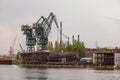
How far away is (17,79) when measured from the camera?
4496 inches

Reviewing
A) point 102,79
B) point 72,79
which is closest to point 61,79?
point 72,79

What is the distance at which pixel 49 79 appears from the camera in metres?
115

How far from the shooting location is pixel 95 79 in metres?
113

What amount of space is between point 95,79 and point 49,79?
10923mm

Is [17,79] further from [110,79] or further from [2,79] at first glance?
[110,79]

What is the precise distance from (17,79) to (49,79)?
24.8 feet

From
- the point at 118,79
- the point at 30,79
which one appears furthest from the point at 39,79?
the point at 118,79

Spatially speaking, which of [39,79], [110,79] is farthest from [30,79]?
[110,79]

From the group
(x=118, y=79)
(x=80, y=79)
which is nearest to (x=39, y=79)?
(x=80, y=79)

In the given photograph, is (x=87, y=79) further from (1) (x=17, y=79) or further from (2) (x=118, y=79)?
(1) (x=17, y=79)

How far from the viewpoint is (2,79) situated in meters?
111

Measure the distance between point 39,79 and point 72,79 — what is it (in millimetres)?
7973

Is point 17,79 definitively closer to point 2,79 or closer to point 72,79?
point 2,79

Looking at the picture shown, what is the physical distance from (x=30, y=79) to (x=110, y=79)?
18534mm
